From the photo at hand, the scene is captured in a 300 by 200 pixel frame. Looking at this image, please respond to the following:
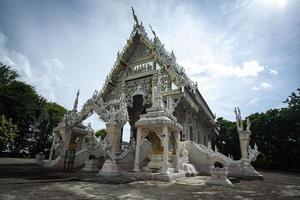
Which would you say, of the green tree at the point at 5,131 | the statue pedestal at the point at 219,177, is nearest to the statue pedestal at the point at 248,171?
the statue pedestal at the point at 219,177

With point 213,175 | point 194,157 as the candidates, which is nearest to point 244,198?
point 213,175

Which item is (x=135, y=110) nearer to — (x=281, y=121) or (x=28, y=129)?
(x=281, y=121)

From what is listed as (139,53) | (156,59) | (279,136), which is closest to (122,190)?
(156,59)

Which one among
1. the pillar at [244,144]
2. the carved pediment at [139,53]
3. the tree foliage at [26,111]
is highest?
the carved pediment at [139,53]

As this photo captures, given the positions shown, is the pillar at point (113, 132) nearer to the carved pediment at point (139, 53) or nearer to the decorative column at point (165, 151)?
the decorative column at point (165, 151)

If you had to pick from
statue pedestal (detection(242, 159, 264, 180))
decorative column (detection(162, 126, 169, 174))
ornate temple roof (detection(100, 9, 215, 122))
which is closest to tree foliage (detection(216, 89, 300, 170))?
ornate temple roof (detection(100, 9, 215, 122))

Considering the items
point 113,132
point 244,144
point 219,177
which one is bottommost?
point 219,177

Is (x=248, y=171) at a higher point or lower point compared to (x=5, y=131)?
lower

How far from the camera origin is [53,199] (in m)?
3.64

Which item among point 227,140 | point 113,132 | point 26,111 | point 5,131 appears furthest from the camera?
point 227,140

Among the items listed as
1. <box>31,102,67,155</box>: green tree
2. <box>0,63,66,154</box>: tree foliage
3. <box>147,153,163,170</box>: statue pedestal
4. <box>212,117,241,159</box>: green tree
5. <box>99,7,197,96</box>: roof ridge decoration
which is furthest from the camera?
<box>31,102,67,155</box>: green tree

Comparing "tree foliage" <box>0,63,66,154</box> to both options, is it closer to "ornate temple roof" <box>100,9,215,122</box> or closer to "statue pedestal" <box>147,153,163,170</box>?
"ornate temple roof" <box>100,9,215,122</box>

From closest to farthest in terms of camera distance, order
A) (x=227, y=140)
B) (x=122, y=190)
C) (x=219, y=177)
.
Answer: (x=122, y=190)
(x=219, y=177)
(x=227, y=140)

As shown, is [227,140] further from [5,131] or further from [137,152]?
[5,131]
